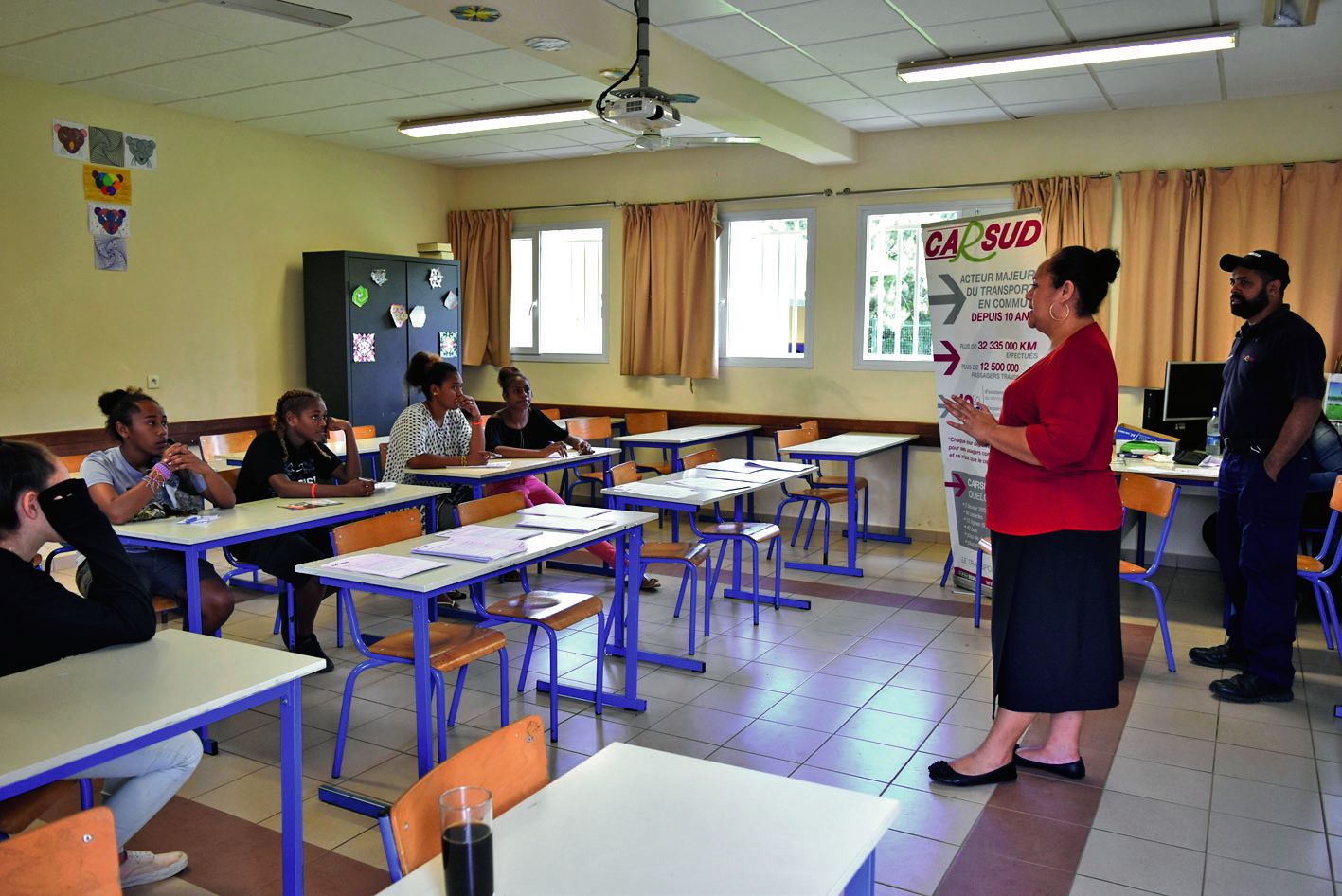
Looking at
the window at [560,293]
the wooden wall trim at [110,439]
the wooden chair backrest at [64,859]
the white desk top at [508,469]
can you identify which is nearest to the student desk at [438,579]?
the white desk top at [508,469]

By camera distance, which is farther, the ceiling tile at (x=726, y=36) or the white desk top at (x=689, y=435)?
the white desk top at (x=689, y=435)

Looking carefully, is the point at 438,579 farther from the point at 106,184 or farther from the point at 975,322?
the point at 106,184

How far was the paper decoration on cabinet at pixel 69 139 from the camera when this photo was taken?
604 cm

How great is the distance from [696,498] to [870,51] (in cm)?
255

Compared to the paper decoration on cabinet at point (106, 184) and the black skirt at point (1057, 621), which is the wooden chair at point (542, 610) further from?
the paper decoration on cabinet at point (106, 184)

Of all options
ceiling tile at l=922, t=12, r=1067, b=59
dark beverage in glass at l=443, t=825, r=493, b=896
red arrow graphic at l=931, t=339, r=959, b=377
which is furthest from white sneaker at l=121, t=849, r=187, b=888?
ceiling tile at l=922, t=12, r=1067, b=59

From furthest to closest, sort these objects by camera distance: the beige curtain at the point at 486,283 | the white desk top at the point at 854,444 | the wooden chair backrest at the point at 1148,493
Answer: the beige curtain at the point at 486,283 → the white desk top at the point at 854,444 → the wooden chair backrest at the point at 1148,493

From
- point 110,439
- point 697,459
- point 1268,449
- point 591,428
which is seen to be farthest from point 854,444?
point 110,439

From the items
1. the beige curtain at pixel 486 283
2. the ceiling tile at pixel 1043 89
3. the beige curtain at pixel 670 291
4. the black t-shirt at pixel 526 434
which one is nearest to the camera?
the ceiling tile at pixel 1043 89

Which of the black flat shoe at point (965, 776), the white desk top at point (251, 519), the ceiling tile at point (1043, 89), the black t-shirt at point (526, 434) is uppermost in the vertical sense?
the ceiling tile at point (1043, 89)

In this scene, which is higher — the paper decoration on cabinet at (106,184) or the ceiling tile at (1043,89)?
the ceiling tile at (1043,89)

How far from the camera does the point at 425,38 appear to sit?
5.09 m

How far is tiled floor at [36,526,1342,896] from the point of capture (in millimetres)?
2748

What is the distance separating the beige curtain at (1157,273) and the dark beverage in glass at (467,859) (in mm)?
6039
